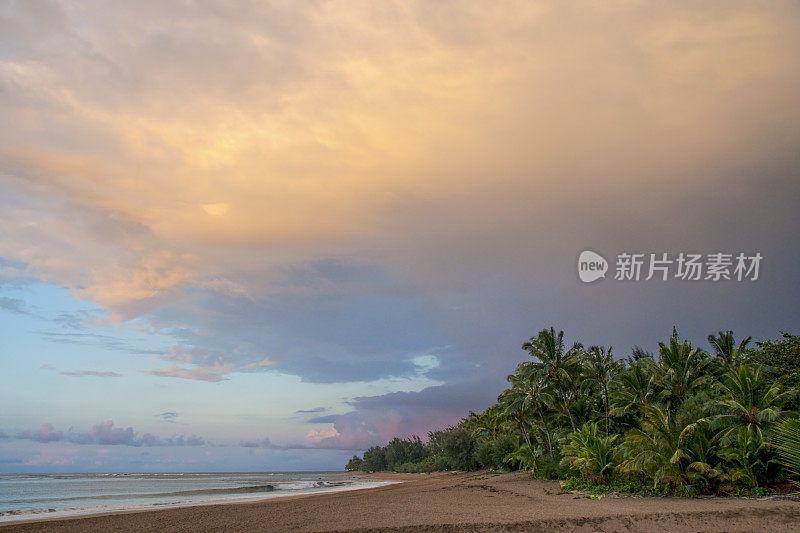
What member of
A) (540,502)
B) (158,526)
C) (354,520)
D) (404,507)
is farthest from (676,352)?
(158,526)

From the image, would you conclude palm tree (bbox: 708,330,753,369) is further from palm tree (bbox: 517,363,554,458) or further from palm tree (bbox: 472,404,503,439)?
palm tree (bbox: 472,404,503,439)

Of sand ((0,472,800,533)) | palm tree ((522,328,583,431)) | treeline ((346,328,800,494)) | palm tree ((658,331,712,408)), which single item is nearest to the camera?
sand ((0,472,800,533))

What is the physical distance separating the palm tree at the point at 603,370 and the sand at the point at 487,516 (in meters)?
10.5

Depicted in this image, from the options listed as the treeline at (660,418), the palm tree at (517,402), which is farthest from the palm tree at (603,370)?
the palm tree at (517,402)

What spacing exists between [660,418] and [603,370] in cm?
1288

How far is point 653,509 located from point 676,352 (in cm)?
1739

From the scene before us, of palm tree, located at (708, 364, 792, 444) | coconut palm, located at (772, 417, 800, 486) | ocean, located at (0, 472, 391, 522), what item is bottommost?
ocean, located at (0, 472, 391, 522)

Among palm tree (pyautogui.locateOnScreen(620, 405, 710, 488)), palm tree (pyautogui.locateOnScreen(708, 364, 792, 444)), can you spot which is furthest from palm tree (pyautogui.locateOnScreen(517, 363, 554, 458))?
palm tree (pyautogui.locateOnScreen(708, 364, 792, 444))

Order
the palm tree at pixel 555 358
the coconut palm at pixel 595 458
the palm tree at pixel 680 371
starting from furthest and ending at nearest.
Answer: the palm tree at pixel 555 358
the palm tree at pixel 680 371
the coconut palm at pixel 595 458

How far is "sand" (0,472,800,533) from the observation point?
1608cm

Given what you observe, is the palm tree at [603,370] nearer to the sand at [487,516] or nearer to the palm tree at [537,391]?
the palm tree at [537,391]

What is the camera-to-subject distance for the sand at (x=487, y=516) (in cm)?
1608

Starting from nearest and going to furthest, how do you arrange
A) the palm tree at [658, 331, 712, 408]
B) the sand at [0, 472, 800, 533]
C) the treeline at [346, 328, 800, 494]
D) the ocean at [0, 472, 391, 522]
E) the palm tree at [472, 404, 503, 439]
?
the sand at [0, 472, 800, 533]
the treeline at [346, 328, 800, 494]
the ocean at [0, 472, 391, 522]
the palm tree at [658, 331, 712, 408]
the palm tree at [472, 404, 503, 439]

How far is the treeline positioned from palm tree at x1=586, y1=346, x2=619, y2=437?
69 millimetres
